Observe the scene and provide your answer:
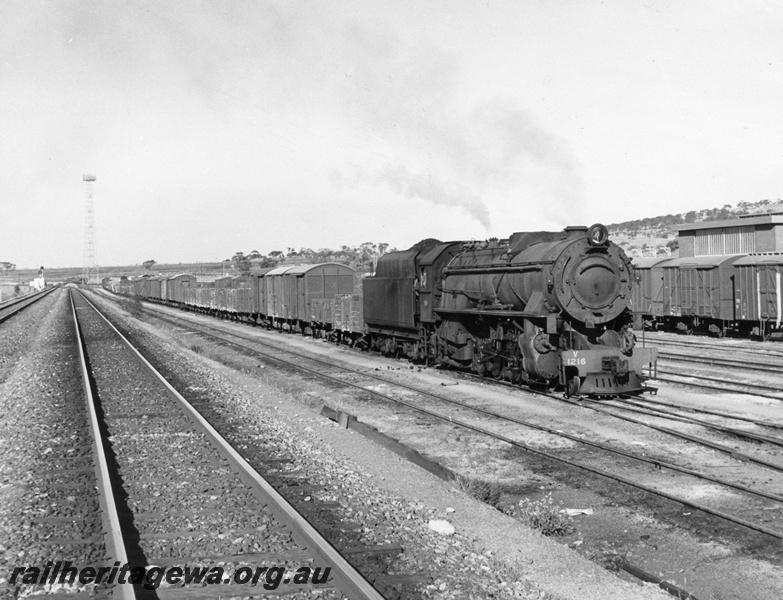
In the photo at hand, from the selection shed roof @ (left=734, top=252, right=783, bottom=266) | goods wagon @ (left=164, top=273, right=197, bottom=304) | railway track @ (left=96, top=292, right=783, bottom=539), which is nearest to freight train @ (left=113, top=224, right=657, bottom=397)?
railway track @ (left=96, top=292, right=783, bottom=539)

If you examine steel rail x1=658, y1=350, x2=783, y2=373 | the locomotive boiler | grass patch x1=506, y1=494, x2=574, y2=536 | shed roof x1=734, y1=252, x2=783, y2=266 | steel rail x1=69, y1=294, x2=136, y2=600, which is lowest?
grass patch x1=506, y1=494, x2=574, y2=536

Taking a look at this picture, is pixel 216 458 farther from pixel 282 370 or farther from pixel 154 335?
pixel 154 335

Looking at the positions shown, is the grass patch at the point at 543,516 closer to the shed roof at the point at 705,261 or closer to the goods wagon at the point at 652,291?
the shed roof at the point at 705,261

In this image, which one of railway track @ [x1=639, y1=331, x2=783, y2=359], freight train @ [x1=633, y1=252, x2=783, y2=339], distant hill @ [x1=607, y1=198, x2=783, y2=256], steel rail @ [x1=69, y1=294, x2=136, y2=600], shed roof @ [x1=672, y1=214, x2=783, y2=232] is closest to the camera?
steel rail @ [x1=69, y1=294, x2=136, y2=600]

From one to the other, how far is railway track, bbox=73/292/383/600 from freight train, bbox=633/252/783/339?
20404 millimetres

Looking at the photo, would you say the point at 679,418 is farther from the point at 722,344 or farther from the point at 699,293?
the point at 699,293

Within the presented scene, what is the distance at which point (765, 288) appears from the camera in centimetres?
2705

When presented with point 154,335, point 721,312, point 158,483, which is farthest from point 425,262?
point 154,335

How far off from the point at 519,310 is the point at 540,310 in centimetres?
Answer: 96

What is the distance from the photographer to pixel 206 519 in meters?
7.37

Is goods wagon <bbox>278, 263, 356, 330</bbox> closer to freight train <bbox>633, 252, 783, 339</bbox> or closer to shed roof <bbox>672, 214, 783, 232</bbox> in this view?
freight train <bbox>633, 252, 783, 339</bbox>

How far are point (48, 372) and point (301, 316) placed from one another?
46.7 ft

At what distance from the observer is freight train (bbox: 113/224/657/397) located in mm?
14508

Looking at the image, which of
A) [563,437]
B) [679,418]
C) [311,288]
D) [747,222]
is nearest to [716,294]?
[747,222]
